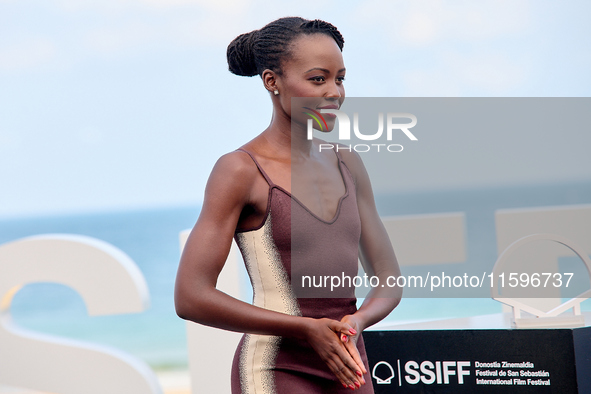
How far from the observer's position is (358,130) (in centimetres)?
167

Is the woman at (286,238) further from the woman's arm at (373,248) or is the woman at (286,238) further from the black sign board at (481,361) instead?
the black sign board at (481,361)

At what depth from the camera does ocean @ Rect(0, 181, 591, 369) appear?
6.36 ft

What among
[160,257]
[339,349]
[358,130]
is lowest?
[339,349]

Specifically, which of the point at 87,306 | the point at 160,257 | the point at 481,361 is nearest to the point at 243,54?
the point at 481,361

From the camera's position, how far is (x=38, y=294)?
15188 mm

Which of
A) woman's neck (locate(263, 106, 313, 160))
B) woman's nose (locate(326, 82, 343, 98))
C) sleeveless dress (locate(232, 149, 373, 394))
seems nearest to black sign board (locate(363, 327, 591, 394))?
sleeveless dress (locate(232, 149, 373, 394))

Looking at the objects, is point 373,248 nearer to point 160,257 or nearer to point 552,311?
point 552,311

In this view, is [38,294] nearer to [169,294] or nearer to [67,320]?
[67,320]

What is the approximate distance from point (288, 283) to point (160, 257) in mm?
19558

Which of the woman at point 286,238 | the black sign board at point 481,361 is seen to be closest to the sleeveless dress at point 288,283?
the woman at point 286,238

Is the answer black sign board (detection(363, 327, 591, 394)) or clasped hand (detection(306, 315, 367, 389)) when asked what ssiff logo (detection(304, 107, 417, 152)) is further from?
black sign board (detection(363, 327, 591, 394))

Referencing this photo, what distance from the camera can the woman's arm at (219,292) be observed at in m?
1.20

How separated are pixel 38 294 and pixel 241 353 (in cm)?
1518

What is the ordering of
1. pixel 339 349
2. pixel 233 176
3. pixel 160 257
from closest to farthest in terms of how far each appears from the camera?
pixel 339 349, pixel 233 176, pixel 160 257
